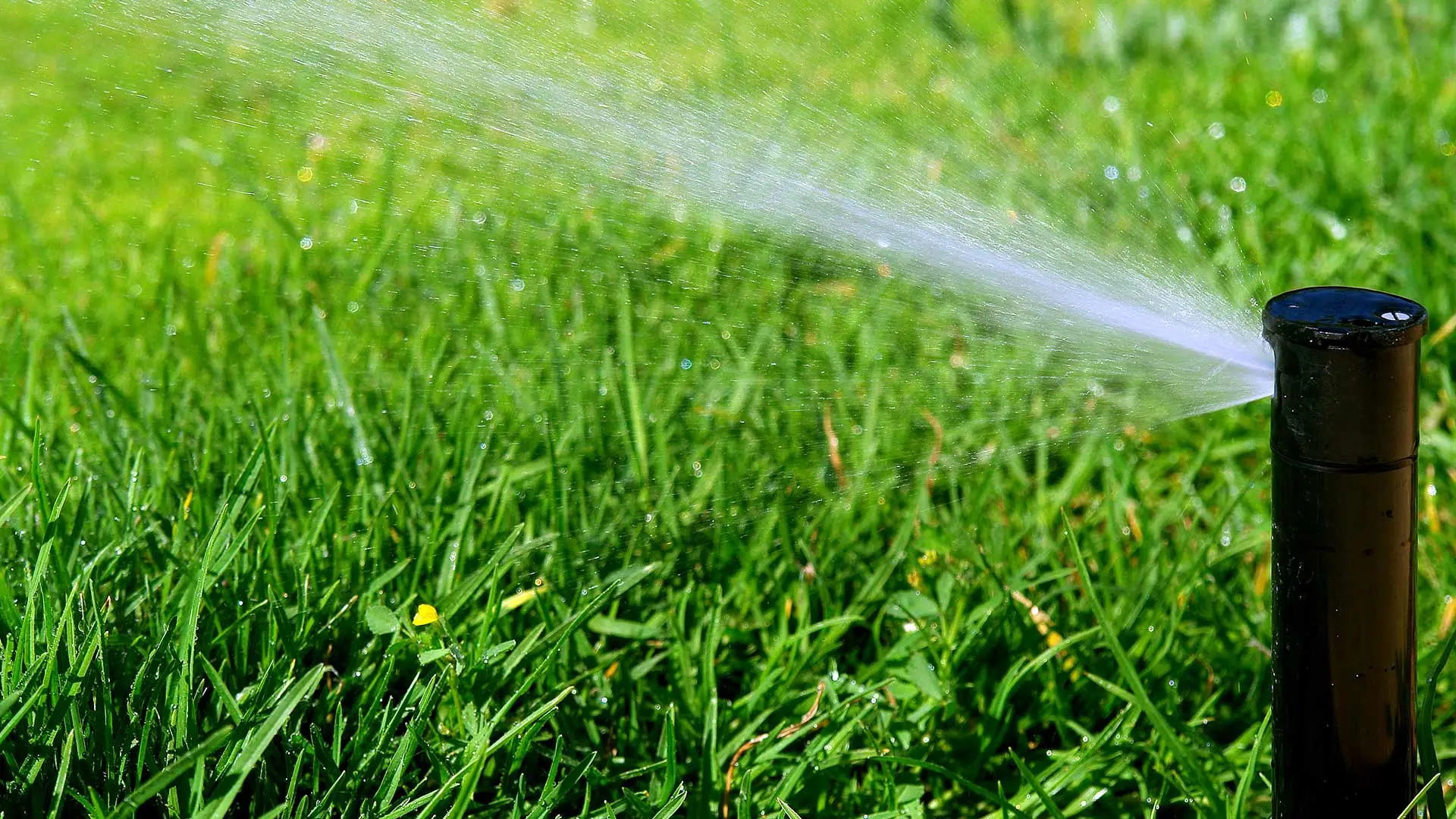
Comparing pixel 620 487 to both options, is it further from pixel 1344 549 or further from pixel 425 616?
pixel 1344 549

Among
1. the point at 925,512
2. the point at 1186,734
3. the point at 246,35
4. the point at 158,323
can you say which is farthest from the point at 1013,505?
the point at 246,35

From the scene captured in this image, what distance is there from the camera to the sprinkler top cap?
110 centimetres

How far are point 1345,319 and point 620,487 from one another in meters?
1.08

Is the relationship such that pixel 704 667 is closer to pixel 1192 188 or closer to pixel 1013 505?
pixel 1013 505

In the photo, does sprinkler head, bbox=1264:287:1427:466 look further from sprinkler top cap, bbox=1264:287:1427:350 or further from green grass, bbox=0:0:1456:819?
green grass, bbox=0:0:1456:819

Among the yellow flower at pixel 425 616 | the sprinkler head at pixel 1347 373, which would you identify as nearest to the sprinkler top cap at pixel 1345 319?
the sprinkler head at pixel 1347 373

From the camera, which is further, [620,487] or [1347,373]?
[620,487]

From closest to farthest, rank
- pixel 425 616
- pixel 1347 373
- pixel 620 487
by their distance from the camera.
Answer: pixel 1347 373, pixel 425 616, pixel 620 487

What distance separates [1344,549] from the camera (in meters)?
1.19

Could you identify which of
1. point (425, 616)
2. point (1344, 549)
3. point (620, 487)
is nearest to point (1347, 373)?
point (1344, 549)

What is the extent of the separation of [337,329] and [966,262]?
3.56 ft

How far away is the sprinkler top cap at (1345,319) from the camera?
110cm

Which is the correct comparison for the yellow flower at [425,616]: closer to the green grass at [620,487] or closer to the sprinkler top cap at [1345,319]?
the green grass at [620,487]

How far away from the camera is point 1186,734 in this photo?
5.28 ft
